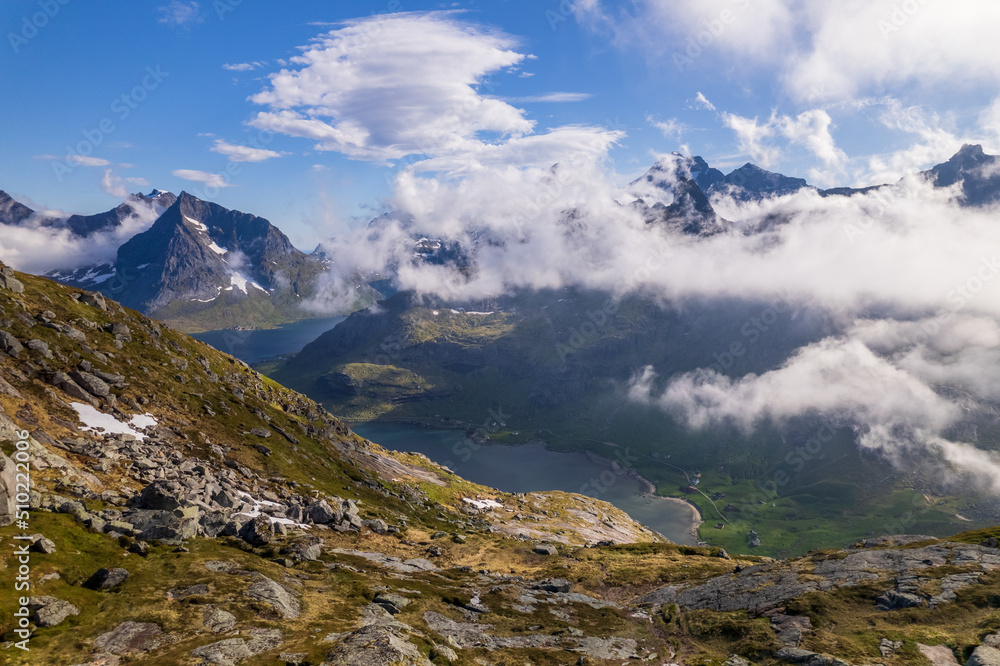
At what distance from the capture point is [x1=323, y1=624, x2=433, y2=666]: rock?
40719 mm

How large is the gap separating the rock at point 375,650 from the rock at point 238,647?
19.4 feet

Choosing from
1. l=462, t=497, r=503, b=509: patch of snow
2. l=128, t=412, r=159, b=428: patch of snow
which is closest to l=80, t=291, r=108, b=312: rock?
l=128, t=412, r=159, b=428: patch of snow

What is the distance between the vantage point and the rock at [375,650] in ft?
134

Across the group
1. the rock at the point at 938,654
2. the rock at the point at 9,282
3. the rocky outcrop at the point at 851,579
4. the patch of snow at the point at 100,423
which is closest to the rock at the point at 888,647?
the rock at the point at 938,654

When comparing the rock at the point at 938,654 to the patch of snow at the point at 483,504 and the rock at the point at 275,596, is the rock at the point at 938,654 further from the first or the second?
the patch of snow at the point at 483,504

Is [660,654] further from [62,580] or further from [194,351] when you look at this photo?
[194,351]

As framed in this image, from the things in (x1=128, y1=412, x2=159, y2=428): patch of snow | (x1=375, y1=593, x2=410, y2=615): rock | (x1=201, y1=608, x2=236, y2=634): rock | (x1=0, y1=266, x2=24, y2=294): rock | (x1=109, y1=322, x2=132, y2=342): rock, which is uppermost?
(x1=0, y1=266, x2=24, y2=294): rock

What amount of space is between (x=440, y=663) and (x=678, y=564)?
72.5m

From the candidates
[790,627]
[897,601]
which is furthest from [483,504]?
[897,601]

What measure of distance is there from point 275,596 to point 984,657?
68415mm

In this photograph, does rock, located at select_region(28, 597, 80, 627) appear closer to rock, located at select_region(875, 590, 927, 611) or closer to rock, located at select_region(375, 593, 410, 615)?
rock, located at select_region(375, 593, 410, 615)

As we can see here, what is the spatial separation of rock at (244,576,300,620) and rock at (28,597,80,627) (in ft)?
46.3

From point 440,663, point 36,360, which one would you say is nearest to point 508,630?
point 440,663

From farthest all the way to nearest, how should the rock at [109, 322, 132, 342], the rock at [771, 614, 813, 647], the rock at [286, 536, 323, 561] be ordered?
the rock at [109, 322, 132, 342], the rock at [286, 536, 323, 561], the rock at [771, 614, 813, 647]
